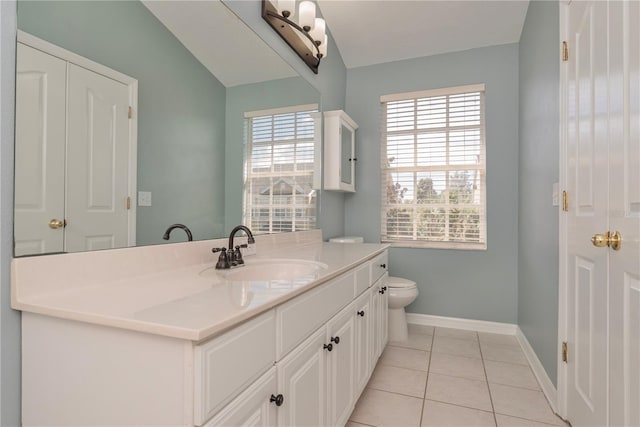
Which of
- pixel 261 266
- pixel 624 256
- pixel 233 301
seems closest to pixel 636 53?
pixel 624 256

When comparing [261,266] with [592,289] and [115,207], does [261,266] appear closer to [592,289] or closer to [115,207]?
[115,207]

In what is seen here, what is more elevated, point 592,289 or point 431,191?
point 431,191

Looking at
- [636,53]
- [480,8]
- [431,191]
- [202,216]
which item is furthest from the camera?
[431,191]

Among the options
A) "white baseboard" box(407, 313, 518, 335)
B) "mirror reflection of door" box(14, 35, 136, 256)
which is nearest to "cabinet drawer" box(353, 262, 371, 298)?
"mirror reflection of door" box(14, 35, 136, 256)

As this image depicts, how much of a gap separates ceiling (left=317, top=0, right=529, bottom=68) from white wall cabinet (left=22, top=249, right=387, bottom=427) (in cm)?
253

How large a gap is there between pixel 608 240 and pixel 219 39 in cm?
182

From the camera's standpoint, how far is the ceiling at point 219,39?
4.19 ft

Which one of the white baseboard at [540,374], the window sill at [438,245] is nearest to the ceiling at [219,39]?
the window sill at [438,245]

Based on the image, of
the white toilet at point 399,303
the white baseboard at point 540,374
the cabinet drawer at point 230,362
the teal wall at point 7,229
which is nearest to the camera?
the cabinet drawer at point 230,362

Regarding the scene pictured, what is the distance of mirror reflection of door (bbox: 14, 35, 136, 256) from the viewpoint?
831 mm

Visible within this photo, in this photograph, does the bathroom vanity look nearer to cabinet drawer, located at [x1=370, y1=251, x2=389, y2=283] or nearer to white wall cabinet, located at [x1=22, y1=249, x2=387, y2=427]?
white wall cabinet, located at [x1=22, y1=249, x2=387, y2=427]

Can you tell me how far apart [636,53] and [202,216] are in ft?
5.36

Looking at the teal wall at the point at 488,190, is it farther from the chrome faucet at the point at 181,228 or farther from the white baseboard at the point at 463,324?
the chrome faucet at the point at 181,228

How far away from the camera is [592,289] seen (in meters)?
1.33
